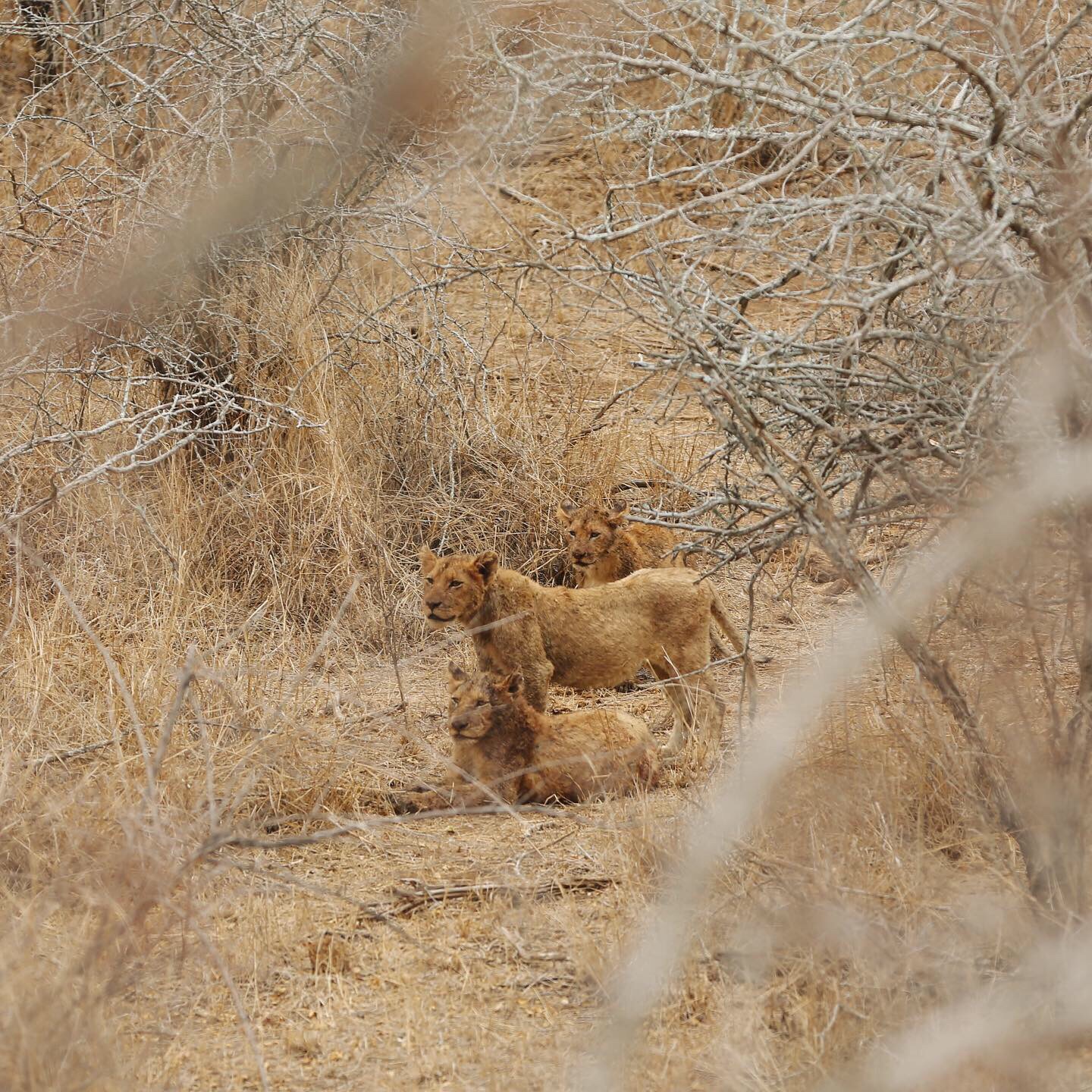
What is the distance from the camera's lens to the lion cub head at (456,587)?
675 centimetres

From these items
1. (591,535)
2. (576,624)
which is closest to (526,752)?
(576,624)

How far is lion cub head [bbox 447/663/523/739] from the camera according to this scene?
5934mm

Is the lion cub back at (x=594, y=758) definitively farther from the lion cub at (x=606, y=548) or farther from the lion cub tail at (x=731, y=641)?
the lion cub at (x=606, y=548)

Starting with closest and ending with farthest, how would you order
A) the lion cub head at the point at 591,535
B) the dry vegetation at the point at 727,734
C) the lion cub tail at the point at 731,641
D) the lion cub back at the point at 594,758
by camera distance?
1. the dry vegetation at the point at 727,734
2. the lion cub back at the point at 594,758
3. the lion cub tail at the point at 731,641
4. the lion cub head at the point at 591,535

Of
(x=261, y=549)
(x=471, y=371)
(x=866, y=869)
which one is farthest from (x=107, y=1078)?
(x=471, y=371)

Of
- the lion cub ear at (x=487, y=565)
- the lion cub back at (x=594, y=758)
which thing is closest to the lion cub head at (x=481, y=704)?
the lion cub back at (x=594, y=758)

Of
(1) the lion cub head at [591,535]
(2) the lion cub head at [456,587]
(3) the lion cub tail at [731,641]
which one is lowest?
(3) the lion cub tail at [731,641]

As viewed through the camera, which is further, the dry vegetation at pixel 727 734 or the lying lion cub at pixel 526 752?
the lying lion cub at pixel 526 752

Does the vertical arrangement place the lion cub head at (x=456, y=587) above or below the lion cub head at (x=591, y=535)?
above

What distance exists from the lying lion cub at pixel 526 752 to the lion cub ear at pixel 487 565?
2.53ft

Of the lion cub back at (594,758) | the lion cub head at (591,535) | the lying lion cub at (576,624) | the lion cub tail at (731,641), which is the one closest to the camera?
the lion cub back at (594,758)

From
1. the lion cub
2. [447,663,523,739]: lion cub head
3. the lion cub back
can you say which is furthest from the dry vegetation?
the lion cub

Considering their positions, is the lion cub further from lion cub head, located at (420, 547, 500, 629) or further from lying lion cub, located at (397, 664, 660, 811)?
lying lion cub, located at (397, 664, 660, 811)

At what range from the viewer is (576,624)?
6809 mm
